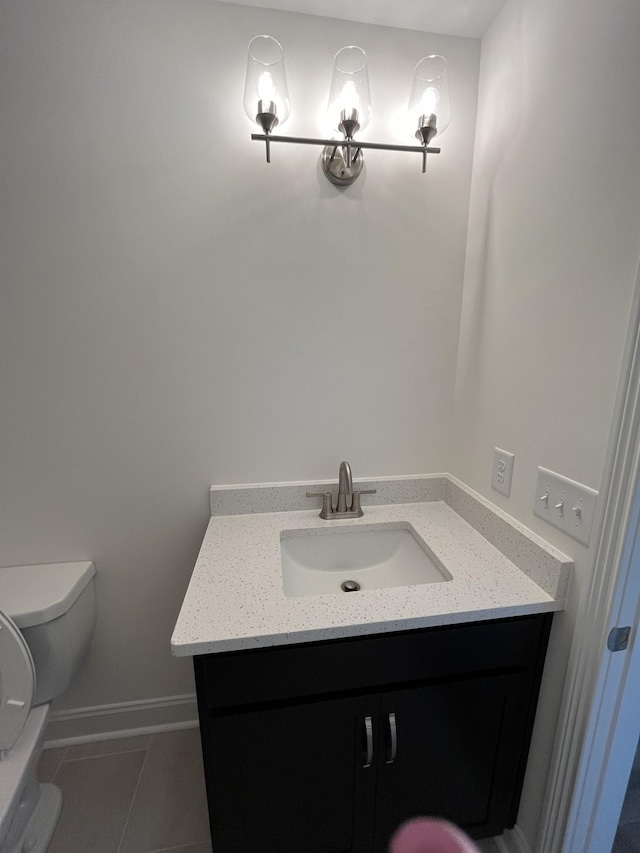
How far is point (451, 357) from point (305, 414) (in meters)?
0.56

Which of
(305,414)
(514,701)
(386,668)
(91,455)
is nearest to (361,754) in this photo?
(386,668)

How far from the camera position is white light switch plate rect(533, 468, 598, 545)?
0.80m

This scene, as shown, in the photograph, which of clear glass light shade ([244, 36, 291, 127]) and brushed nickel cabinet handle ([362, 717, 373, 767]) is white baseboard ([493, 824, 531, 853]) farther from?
clear glass light shade ([244, 36, 291, 127])

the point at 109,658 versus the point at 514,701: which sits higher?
the point at 514,701

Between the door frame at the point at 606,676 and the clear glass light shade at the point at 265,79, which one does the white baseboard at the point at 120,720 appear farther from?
the clear glass light shade at the point at 265,79

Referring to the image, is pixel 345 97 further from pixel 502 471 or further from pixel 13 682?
pixel 13 682

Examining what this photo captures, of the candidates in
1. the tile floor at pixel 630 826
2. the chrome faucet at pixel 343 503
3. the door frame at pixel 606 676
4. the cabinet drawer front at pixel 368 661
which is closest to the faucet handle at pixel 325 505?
the chrome faucet at pixel 343 503

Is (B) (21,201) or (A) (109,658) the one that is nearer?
(B) (21,201)

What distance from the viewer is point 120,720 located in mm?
1402

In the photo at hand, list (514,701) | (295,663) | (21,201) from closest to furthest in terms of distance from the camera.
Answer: (295,663) < (514,701) < (21,201)

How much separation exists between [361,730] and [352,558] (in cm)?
46

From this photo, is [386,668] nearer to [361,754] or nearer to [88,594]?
[361,754]

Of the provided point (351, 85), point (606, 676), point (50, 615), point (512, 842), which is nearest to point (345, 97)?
point (351, 85)

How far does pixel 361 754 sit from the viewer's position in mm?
880
